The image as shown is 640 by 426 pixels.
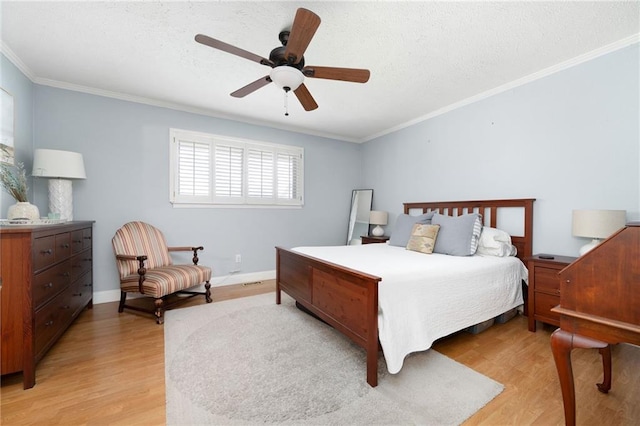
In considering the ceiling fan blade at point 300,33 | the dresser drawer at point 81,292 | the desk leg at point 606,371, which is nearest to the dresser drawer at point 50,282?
the dresser drawer at point 81,292

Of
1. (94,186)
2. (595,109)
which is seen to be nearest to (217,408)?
(94,186)

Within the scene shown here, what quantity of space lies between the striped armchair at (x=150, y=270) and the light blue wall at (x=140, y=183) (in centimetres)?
36

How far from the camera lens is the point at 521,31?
81.4 inches

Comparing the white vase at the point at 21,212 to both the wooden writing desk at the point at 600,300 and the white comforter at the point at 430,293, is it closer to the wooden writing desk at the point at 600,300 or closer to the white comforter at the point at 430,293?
the white comforter at the point at 430,293

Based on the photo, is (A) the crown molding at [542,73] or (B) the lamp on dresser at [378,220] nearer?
(A) the crown molding at [542,73]

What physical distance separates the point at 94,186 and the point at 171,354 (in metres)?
2.40

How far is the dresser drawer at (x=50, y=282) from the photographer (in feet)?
5.57

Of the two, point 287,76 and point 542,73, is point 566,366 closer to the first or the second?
point 287,76

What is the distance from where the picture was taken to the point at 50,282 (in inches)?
74.4

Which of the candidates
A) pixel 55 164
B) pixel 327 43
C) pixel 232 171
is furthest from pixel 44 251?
pixel 327 43

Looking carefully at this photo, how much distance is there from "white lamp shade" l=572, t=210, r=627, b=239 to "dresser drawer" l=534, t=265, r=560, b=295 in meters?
0.38

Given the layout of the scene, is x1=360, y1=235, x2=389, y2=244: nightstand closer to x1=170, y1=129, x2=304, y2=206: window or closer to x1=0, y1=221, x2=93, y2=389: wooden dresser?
x1=170, y1=129, x2=304, y2=206: window

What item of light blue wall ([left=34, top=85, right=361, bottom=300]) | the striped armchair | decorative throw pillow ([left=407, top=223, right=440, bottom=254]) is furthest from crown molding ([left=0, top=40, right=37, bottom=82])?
decorative throw pillow ([left=407, top=223, right=440, bottom=254])

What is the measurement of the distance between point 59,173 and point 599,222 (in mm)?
4821
